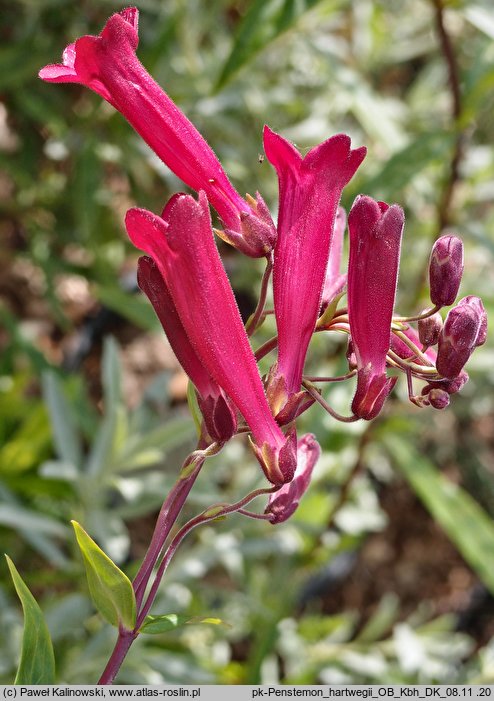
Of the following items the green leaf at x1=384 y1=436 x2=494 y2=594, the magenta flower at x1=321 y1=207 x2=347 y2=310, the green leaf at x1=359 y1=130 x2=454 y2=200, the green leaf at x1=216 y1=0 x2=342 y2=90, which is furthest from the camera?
the green leaf at x1=384 y1=436 x2=494 y2=594

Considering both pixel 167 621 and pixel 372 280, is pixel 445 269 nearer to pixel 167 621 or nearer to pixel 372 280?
pixel 372 280

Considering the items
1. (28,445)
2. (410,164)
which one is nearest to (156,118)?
(410,164)

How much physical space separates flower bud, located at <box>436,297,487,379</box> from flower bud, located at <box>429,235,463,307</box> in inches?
0.9

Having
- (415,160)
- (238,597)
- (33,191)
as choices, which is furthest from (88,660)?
(33,191)

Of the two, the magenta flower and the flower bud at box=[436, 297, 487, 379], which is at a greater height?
the magenta flower

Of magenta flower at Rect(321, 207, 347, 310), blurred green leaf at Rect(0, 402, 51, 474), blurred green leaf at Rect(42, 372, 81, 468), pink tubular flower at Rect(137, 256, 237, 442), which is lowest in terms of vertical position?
blurred green leaf at Rect(0, 402, 51, 474)

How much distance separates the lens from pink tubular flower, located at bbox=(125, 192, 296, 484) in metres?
→ 0.53

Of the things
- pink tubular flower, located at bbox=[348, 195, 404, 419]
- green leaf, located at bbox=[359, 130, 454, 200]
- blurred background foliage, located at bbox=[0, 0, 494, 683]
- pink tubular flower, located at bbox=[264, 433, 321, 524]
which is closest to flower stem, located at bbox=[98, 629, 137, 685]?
pink tubular flower, located at bbox=[264, 433, 321, 524]

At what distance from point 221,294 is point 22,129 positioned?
1355 millimetres

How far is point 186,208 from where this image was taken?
20.5 inches

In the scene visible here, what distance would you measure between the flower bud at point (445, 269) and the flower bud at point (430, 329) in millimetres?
13

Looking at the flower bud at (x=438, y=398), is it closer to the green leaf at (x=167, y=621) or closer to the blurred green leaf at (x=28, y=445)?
the green leaf at (x=167, y=621)

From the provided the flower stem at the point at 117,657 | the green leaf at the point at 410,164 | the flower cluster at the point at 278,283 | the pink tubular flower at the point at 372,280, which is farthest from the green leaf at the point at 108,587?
the green leaf at the point at 410,164

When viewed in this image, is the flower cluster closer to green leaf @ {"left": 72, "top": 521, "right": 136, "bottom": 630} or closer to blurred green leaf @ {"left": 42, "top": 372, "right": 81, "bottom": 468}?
green leaf @ {"left": 72, "top": 521, "right": 136, "bottom": 630}
